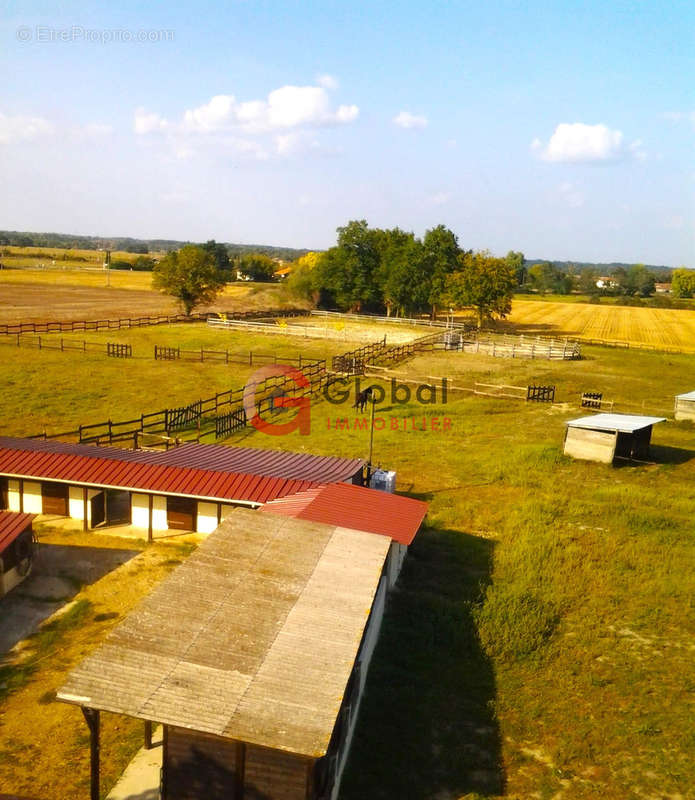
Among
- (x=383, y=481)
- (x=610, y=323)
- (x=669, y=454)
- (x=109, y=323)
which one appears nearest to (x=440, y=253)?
(x=610, y=323)

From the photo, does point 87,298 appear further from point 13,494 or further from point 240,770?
point 240,770

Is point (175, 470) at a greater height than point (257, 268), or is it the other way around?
point (257, 268)

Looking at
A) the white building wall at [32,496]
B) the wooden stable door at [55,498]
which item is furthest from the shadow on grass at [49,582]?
the white building wall at [32,496]

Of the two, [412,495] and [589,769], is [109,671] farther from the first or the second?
[412,495]

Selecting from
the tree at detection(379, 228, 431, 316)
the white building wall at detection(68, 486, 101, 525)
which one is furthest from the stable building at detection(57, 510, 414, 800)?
the tree at detection(379, 228, 431, 316)

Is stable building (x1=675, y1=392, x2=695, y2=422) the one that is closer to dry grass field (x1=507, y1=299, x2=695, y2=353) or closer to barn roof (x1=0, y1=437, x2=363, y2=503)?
barn roof (x1=0, y1=437, x2=363, y2=503)

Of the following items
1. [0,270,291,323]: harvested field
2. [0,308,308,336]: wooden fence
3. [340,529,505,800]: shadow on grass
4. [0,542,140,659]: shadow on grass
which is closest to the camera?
[340,529,505,800]: shadow on grass
